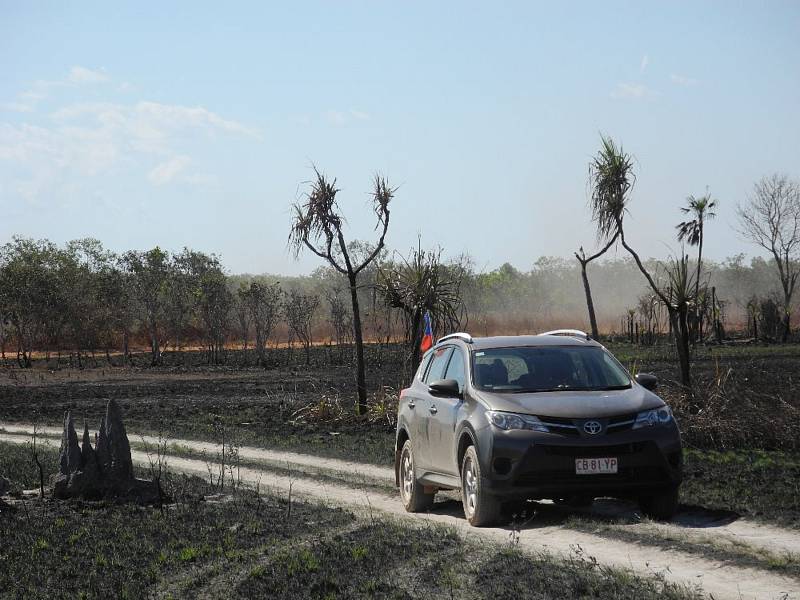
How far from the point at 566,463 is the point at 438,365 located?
2.97 meters

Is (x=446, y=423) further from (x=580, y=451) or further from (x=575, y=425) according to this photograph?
(x=580, y=451)

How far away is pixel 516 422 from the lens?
431 inches

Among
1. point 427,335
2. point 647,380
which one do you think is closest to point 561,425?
point 647,380

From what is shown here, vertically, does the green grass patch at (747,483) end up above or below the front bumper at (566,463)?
below

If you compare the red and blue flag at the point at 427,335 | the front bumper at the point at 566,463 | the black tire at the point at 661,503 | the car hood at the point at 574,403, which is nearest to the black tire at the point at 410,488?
the car hood at the point at 574,403

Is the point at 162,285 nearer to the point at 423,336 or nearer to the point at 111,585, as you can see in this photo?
the point at 423,336

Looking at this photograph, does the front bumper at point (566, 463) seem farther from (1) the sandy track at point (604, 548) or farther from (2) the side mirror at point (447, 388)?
(2) the side mirror at point (447, 388)

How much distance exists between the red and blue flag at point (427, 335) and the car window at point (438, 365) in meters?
9.93

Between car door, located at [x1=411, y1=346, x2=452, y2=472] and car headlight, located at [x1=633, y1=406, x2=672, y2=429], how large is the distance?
2.47m

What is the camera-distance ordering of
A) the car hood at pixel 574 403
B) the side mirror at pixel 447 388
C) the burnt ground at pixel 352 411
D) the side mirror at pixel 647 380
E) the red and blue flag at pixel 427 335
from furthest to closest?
the red and blue flag at pixel 427 335
the burnt ground at pixel 352 411
the side mirror at pixel 647 380
the side mirror at pixel 447 388
the car hood at pixel 574 403

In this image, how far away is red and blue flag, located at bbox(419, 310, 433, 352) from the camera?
78.0 feet

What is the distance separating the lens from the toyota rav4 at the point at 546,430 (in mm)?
10773

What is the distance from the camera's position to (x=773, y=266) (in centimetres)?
15125

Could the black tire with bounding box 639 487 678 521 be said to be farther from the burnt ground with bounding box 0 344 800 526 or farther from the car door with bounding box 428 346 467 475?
the car door with bounding box 428 346 467 475
